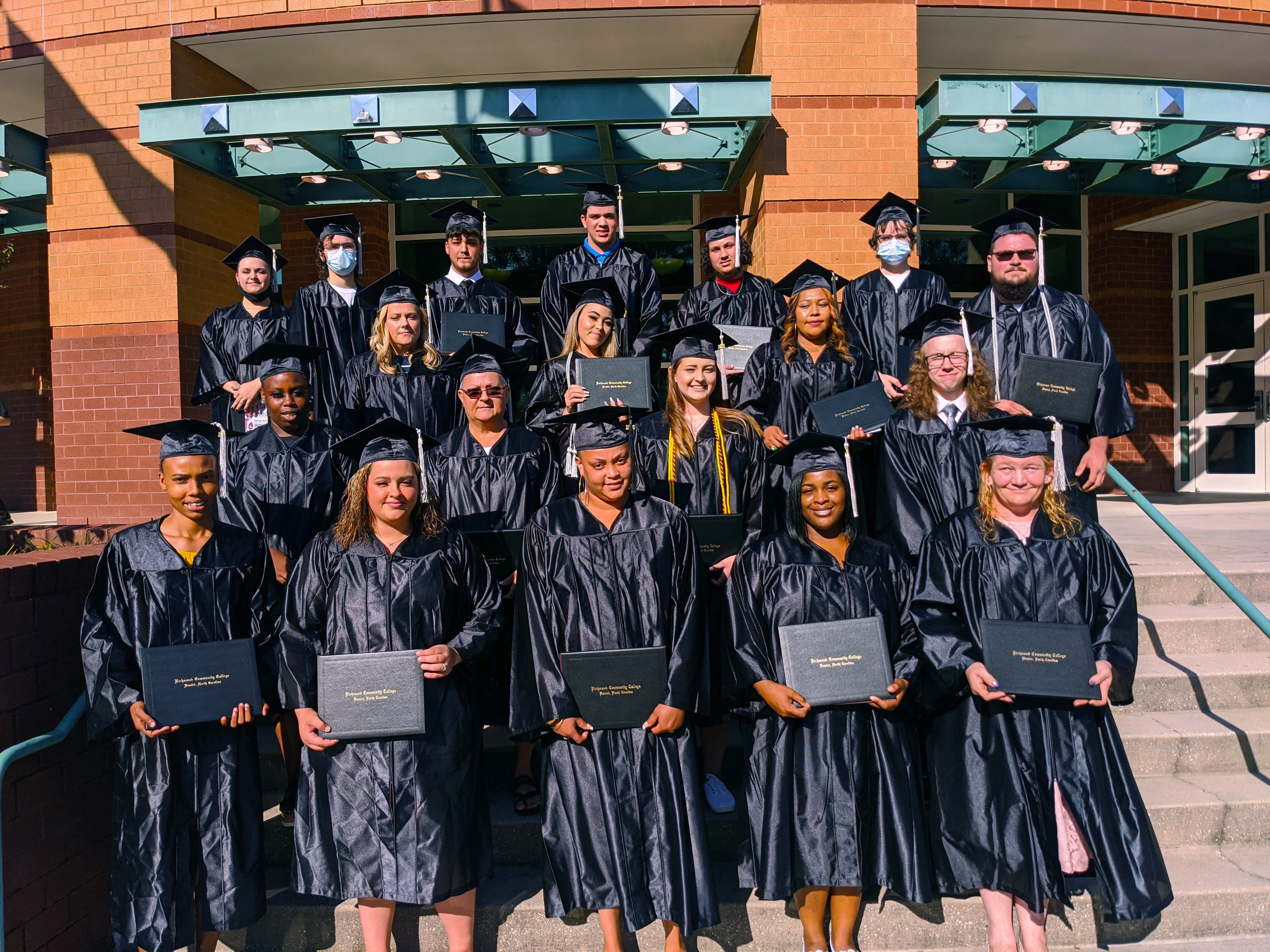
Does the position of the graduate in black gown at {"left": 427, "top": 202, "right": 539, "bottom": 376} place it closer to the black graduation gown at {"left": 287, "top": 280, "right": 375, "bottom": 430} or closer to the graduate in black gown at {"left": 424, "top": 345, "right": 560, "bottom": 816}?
the black graduation gown at {"left": 287, "top": 280, "right": 375, "bottom": 430}

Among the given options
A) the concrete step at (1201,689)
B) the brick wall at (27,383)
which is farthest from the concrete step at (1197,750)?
the brick wall at (27,383)

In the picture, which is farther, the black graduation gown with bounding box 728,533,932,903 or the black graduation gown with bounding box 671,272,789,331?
the black graduation gown with bounding box 671,272,789,331

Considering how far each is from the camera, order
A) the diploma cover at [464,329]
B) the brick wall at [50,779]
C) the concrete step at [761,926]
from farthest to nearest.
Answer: the diploma cover at [464,329] < the concrete step at [761,926] < the brick wall at [50,779]

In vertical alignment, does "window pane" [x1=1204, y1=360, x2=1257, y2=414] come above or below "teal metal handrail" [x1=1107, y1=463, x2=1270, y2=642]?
above

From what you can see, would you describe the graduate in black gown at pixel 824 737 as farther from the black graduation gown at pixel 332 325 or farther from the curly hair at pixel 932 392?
the black graduation gown at pixel 332 325

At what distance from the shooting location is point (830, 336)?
441 centimetres

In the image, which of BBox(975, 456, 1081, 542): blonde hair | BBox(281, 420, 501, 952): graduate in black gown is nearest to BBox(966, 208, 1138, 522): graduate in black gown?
BBox(975, 456, 1081, 542): blonde hair

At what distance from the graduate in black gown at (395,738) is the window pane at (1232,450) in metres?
11.3

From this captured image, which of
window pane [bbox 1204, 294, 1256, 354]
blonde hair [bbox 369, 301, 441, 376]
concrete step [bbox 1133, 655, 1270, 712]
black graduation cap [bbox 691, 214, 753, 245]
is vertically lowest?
concrete step [bbox 1133, 655, 1270, 712]

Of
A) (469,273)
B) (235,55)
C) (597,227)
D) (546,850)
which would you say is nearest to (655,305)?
(597,227)

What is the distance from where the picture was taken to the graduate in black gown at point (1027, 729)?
2.94 m

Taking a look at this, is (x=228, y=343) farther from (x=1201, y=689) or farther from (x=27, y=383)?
(x=27, y=383)

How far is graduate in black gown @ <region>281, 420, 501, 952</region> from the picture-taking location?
2967mm

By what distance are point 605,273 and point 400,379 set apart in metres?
1.69
